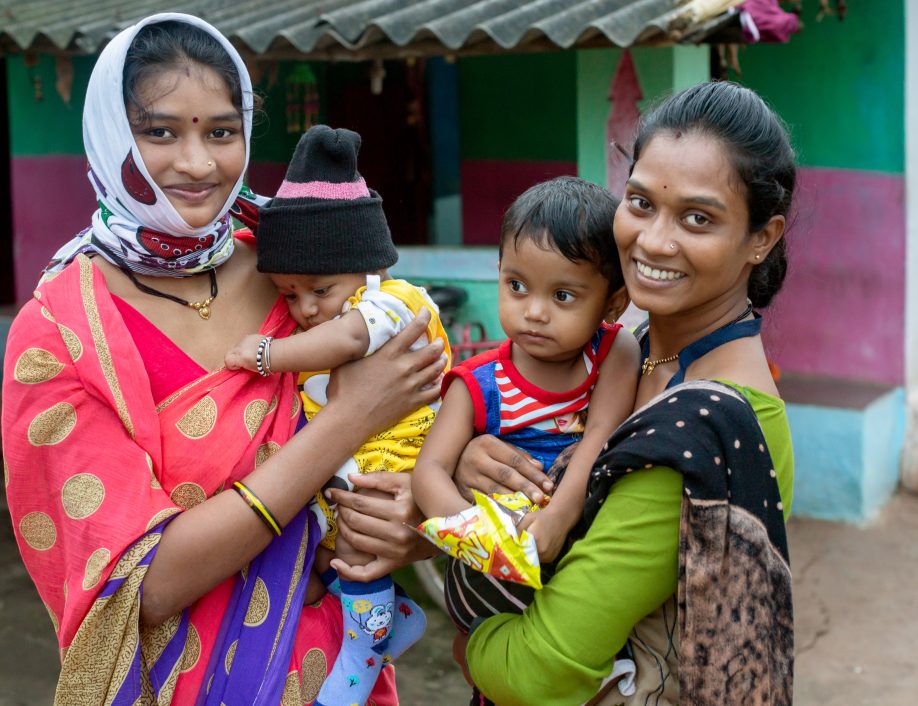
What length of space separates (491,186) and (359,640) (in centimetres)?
586

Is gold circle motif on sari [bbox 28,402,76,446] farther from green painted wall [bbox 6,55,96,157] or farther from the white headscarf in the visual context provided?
green painted wall [bbox 6,55,96,157]

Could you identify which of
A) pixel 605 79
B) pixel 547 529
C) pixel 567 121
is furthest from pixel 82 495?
pixel 567 121

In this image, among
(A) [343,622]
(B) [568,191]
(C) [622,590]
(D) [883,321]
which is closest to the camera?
(C) [622,590]

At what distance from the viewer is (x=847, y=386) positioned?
649 centimetres

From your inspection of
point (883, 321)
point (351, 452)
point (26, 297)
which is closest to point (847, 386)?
point (883, 321)

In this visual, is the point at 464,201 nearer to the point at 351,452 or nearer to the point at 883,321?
the point at 883,321

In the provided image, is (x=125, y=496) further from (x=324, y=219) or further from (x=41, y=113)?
(x=41, y=113)

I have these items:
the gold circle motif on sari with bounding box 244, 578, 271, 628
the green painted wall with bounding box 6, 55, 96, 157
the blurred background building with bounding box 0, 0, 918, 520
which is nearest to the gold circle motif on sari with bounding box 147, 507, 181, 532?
the gold circle motif on sari with bounding box 244, 578, 271, 628

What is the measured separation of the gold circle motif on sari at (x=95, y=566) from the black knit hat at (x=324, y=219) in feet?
2.04

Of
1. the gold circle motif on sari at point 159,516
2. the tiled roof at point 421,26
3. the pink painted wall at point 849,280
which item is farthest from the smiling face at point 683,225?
the pink painted wall at point 849,280

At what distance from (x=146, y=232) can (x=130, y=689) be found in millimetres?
807

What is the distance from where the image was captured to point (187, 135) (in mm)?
1962

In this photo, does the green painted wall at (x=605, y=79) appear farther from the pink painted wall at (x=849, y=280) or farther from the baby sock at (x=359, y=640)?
the baby sock at (x=359, y=640)

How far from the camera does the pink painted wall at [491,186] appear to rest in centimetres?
744
